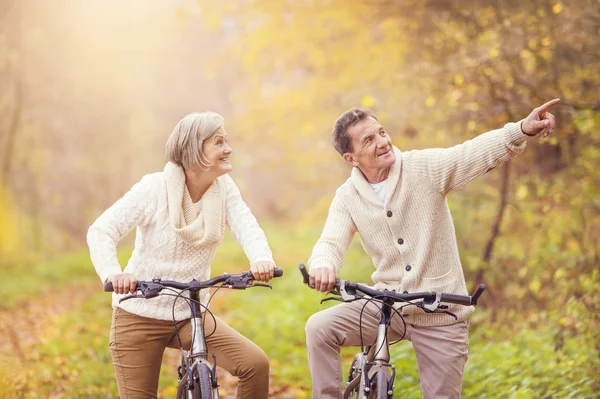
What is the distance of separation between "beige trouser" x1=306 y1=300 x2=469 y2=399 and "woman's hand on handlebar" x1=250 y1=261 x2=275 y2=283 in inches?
15.3

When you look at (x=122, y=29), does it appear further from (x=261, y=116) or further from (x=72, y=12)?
(x=261, y=116)

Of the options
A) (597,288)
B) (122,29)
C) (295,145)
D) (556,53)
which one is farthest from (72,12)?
(597,288)

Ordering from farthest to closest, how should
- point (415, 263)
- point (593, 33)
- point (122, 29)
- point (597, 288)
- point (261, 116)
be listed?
point (122, 29) → point (261, 116) → point (593, 33) → point (597, 288) → point (415, 263)

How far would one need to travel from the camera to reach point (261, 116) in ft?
40.9

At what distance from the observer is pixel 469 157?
4.17m

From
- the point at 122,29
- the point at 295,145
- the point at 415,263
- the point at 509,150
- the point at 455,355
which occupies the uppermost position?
the point at 122,29

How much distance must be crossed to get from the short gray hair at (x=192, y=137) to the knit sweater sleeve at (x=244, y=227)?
13.4 inches

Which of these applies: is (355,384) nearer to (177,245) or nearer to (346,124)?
(177,245)

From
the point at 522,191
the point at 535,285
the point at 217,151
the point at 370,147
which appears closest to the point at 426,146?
the point at 522,191

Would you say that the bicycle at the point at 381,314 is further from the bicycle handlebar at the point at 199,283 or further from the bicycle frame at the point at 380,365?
the bicycle handlebar at the point at 199,283

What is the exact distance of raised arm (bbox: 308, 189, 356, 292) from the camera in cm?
396

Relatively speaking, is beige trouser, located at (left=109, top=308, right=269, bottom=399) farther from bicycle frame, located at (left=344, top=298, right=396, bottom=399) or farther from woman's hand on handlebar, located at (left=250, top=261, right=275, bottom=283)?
bicycle frame, located at (left=344, top=298, right=396, bottom=399)

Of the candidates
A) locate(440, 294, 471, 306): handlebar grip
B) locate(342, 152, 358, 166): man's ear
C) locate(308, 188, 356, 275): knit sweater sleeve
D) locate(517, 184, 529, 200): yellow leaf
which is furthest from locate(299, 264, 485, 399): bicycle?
locate(517, 184, 529, 200): yellow leaf

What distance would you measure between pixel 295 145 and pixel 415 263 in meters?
9.75
